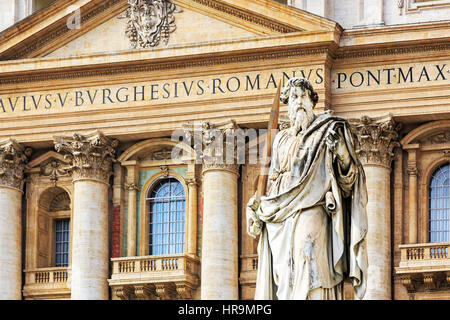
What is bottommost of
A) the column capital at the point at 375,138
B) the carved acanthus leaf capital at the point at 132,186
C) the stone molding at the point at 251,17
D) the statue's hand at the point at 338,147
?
the statue's hand at the point at 338,147

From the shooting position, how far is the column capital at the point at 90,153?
4059 cm

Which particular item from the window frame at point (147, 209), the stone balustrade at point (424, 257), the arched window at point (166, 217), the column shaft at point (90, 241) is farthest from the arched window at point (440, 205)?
the column shaft at point (90, 241)

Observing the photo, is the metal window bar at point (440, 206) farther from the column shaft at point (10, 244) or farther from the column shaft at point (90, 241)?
the column shaft at point (10, 244)

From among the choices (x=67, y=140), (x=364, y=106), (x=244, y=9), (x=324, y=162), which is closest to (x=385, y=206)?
(x=364, y=106)

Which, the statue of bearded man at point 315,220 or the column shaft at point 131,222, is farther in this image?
the column shaft at point 131,222

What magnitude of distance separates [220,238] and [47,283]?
5.47m

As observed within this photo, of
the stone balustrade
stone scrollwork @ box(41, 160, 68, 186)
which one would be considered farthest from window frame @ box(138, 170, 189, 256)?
the stone balustrade

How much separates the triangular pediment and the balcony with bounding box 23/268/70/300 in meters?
5.84

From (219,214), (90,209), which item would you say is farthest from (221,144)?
(90,209)

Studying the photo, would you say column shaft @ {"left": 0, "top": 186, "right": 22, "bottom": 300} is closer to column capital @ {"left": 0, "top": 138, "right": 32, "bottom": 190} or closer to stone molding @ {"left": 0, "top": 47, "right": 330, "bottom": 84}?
column capital @ {"left": 0, "top": 138, "right": 32, "bottom": 190}

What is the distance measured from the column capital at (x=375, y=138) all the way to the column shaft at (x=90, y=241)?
7039 millimetres

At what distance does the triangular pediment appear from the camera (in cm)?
3959

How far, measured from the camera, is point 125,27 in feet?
135

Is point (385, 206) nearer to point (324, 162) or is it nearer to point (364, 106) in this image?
point (364, 106)
